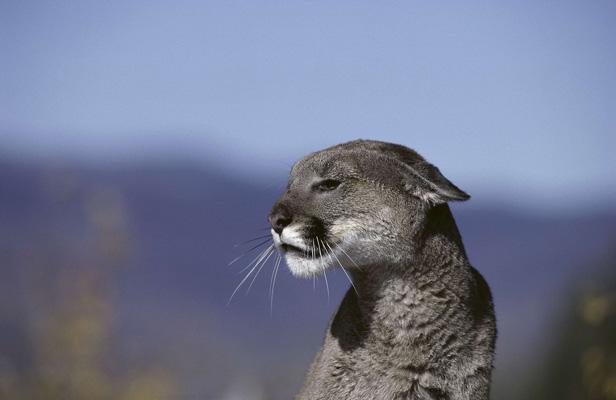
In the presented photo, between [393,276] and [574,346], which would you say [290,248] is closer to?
[393,276]

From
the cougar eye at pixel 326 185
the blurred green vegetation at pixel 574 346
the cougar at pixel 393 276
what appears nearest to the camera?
the cougar at pixel 393 276

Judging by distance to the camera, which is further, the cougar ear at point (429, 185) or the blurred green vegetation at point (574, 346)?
the blurred green vegetation at point (574, 346)

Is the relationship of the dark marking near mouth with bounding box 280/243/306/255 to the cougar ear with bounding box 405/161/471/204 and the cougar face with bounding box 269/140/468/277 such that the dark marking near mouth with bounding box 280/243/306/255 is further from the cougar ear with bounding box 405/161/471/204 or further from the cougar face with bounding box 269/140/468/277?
the cougar ear with bounding box 405/161/471/204

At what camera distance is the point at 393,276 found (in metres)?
5.96

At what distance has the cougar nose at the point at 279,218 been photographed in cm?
591

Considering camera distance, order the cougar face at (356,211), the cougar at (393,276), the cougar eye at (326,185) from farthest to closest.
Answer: the cougar eye at (326,185)
the cougar face at (356,211)
the cougar at (393,276)

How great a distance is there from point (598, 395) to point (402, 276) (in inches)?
170

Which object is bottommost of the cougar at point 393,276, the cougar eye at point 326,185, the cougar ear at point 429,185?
the cougar at point 393,276

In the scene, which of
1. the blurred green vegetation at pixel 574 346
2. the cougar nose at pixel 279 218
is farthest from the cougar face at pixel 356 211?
the blurred green vegetation at pixel 574 346

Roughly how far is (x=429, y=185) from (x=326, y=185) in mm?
748

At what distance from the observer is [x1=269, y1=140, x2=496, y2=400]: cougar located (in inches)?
227

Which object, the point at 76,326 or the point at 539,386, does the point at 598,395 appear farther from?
the point at 76,326

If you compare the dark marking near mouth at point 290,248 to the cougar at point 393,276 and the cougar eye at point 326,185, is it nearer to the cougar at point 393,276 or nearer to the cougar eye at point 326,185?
the cougar at point 393,276

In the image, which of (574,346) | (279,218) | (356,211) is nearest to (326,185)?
(356,211)
